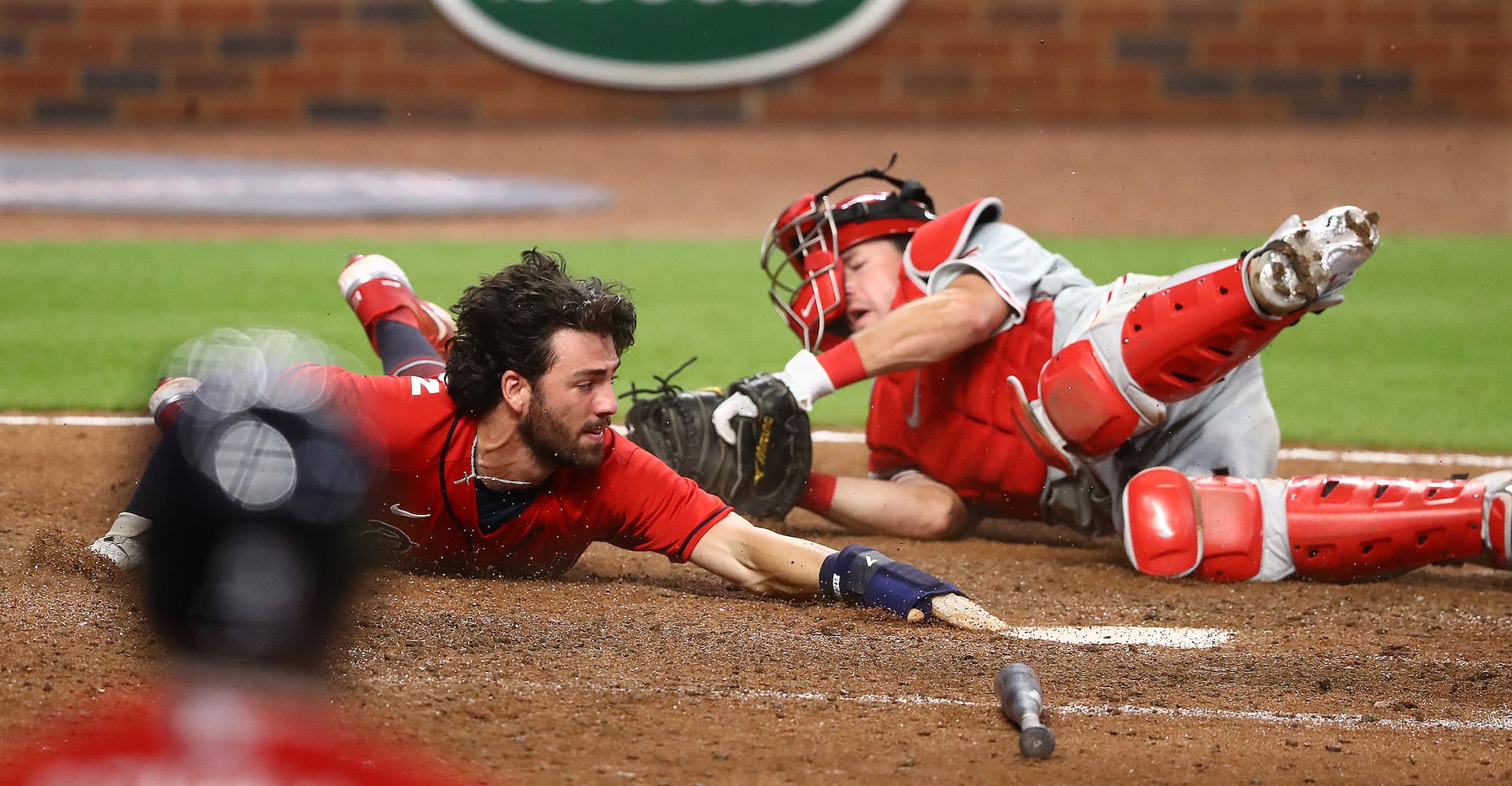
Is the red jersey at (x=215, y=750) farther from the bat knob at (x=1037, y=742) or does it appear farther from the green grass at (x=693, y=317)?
the green grass at (x=693, y=317)

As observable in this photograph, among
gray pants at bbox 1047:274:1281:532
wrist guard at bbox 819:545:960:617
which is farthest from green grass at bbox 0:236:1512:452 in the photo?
wrist guard at bbox 819:545:960:617

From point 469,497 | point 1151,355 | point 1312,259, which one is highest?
point 1312,259

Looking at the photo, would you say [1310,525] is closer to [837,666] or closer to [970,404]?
[970,404]

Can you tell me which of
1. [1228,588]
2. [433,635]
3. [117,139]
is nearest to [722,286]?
[1228,588]

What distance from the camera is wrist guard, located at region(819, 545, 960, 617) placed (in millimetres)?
3857

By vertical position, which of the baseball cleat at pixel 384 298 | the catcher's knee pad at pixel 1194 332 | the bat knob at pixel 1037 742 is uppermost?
the catcher's knee pad at pixel 1194 332

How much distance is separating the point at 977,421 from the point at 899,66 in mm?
9856

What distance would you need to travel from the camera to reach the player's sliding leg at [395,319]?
A: 15.8 feet

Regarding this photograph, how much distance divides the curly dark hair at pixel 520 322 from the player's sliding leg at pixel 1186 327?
129cm

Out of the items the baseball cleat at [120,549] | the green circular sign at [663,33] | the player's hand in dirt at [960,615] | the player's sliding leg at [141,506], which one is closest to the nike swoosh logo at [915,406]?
the player's hand in dirt at [960,615]

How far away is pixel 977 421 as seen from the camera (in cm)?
491

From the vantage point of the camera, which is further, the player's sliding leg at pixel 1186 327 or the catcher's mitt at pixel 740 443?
the catcher's mitt at pixel 740 443

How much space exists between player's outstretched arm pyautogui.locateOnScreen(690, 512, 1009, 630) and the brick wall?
1082 cm

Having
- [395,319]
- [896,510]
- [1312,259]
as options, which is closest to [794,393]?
[896,510]
